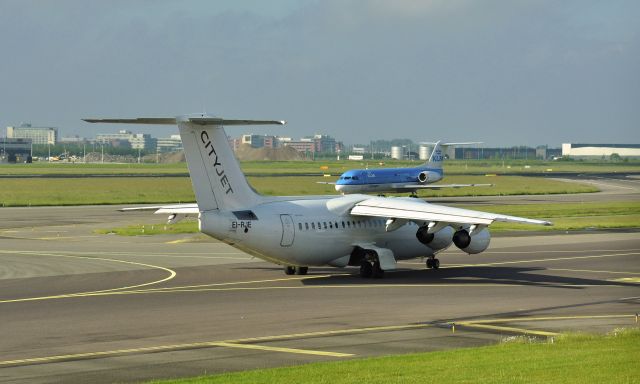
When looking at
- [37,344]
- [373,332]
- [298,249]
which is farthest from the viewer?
[298,249]

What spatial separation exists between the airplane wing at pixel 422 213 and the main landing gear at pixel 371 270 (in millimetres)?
2291

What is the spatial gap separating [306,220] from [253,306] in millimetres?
7654

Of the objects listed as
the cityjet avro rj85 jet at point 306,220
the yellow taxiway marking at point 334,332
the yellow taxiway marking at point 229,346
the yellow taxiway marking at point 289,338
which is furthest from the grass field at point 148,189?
the yellow taxiway marking at point 229,346

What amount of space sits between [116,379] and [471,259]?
32043mm

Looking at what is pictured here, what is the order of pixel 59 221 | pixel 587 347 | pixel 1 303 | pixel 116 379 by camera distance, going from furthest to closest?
pixel 59 221, pixel 1 303, pixel 587 347, pixel 116 379

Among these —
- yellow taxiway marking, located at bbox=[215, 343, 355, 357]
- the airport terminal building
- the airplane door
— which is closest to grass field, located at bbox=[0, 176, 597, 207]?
the airplane door

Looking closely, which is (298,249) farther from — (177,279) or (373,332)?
(373,332)

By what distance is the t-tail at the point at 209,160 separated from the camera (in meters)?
37.9

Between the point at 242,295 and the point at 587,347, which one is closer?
the point at 587,347

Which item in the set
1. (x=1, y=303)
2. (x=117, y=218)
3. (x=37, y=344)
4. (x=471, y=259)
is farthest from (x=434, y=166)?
(x=37, y=344)

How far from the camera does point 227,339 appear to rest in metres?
27.5

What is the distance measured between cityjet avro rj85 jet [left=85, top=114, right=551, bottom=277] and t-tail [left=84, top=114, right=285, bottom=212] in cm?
4

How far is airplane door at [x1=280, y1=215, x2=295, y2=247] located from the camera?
1565 inches

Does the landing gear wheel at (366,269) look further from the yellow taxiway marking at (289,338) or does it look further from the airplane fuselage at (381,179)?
the airplane fuselage at (381,179)
